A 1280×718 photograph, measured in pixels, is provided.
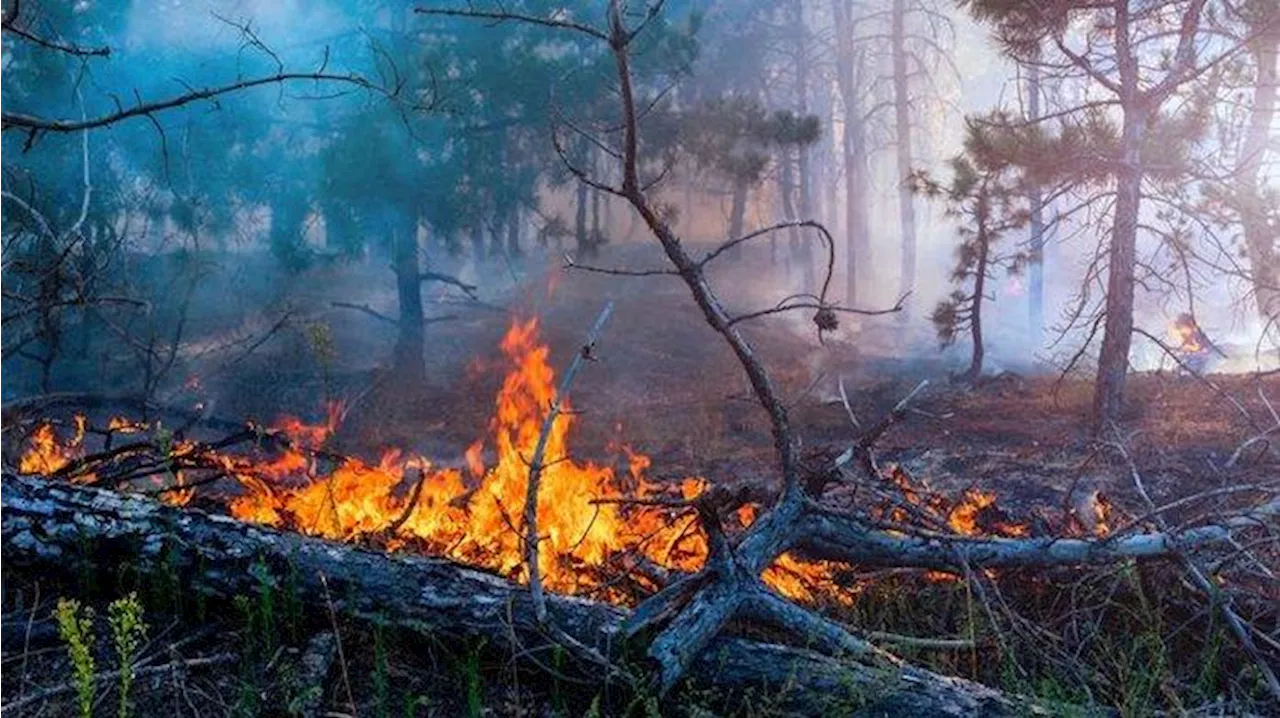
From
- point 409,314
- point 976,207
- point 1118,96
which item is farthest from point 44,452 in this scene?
point 976,207

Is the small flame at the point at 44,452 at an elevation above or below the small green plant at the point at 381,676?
above

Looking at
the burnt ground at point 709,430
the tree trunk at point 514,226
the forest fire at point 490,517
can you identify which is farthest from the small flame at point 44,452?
the tree trunk at point 514,226

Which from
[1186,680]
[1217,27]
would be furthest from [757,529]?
[1217,27]

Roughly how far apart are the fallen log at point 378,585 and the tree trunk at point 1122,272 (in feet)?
24.9

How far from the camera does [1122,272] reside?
9.90 metres

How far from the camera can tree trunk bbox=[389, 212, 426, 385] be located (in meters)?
16.4

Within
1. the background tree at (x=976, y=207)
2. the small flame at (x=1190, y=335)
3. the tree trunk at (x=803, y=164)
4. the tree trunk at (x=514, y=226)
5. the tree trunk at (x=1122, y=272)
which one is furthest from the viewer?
the tree trunk at (x=803, y=164)

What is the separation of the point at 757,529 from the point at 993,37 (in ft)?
25.9

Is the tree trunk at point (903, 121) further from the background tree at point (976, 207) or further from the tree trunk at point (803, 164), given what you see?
the background tree at point (976, 207)

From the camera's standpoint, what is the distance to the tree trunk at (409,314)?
1642 centimetres

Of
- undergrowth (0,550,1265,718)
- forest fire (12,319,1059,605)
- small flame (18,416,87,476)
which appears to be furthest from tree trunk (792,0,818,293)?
undergrowth (0,550,1265,718)

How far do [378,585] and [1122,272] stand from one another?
29.9 feet

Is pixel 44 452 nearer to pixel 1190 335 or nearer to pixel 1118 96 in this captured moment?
pixel 1118 96

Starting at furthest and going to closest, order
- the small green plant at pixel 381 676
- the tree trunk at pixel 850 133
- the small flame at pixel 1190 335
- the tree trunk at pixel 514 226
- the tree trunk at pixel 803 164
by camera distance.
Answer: the tree trunk at pixel 803 164, the tree trunk at pixel 850 133, the tree trunk at pixel 514 226, the small flame at pixel 1190 335, the small green plant at pixel 381 676
